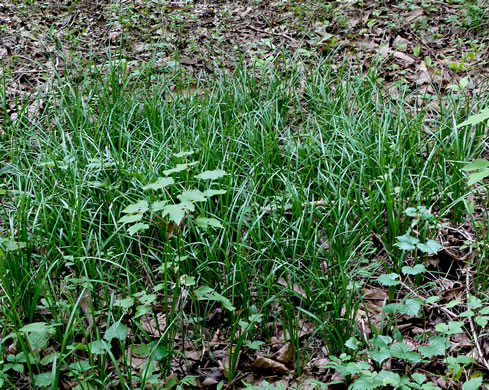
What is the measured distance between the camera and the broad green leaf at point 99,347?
5.93 ft

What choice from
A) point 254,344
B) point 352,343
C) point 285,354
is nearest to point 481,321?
point 352,343

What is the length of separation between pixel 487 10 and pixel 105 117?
3.66 metres

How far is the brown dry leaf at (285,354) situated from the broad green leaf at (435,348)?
53cm

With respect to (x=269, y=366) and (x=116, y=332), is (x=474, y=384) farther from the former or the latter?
(x=116, y=332)

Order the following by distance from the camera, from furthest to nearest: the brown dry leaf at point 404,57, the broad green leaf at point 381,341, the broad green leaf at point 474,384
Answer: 1. the brown dry leaf at point 404,57
2. the broad green leaf at point 381,341
3. the broad green leaf at point 474,384

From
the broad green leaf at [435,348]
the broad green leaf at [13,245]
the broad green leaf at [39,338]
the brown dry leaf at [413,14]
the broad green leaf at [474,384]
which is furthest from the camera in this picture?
the brown dry leaf at [413,14]

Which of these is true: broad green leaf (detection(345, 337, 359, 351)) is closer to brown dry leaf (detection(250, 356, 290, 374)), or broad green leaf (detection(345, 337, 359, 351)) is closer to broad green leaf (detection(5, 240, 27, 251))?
brown dry leaf (detection(250, 356, 290, 374))

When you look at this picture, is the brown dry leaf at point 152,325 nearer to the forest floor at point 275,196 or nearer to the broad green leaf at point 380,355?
the forest floor at point 275,196

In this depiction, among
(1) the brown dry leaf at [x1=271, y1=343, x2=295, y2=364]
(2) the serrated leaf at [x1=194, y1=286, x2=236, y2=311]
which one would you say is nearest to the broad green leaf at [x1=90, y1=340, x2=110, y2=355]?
(2) the serrated leaf at [x1=194, y1=286, x2=236, y2=311]

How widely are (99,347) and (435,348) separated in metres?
1.26

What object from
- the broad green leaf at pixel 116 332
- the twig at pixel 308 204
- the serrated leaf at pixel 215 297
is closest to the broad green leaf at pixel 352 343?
the serrated leaf at pixel 215 297

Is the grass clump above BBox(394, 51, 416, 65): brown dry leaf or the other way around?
the other way around

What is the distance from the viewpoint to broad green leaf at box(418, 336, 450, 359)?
5.44 ft

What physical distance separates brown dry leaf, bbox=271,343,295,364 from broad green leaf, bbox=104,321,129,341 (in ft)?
2.05
